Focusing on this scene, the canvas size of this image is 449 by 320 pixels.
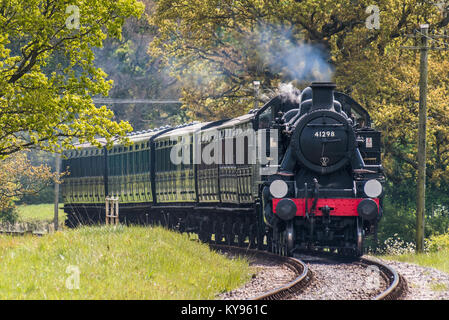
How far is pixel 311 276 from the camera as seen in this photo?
Answer: 13.6 meters

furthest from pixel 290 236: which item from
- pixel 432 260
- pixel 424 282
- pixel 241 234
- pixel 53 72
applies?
pixel 53 72

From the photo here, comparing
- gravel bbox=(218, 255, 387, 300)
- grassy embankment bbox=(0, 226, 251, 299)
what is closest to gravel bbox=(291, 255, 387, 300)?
gravel bbox=(218, 255, 387, 300)

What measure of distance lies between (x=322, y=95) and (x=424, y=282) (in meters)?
4.80

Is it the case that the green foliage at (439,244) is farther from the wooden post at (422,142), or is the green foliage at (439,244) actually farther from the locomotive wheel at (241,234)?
the locomotive wheel at (241,234)

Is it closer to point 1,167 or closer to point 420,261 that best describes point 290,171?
point 420,261

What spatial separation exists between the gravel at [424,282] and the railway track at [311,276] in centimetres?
19

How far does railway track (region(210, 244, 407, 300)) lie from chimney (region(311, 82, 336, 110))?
3234 mm

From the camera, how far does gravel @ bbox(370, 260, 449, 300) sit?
38.1 feet

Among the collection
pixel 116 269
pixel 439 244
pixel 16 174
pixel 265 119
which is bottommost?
pixel 439 244

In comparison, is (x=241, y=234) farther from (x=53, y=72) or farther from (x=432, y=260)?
(x=53, y=72)

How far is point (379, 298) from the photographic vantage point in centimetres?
1084

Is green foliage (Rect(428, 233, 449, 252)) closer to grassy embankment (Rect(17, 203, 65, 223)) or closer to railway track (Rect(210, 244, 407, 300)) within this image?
railway track (Rect(210, 244, 407, 300))
